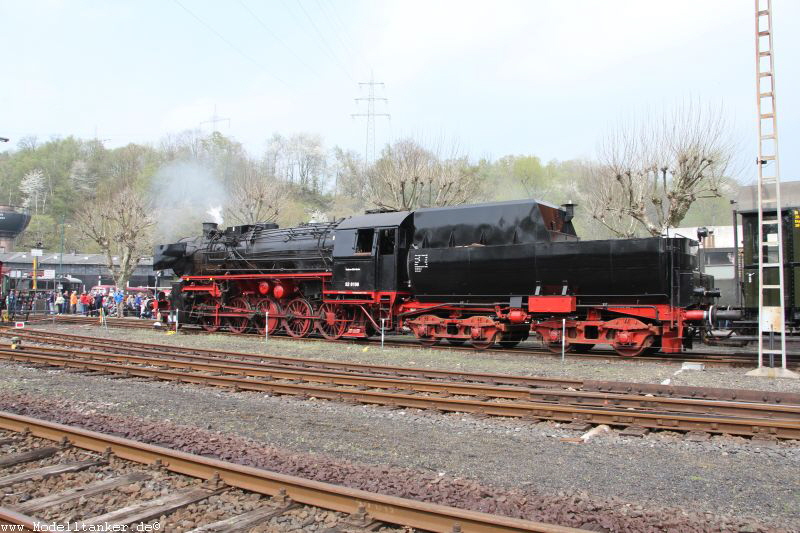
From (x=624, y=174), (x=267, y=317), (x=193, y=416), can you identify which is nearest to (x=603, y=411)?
(x=193, y=416)

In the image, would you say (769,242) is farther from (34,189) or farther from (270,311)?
(34,189)

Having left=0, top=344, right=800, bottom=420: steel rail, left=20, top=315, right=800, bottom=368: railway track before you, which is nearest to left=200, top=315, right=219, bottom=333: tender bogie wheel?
left=20, top=315, right=800, bottom=368: railway track

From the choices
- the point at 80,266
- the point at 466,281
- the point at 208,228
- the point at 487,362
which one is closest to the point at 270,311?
the point at 208,228

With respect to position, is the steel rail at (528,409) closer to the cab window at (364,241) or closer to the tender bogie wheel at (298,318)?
the cab window at (364,241)

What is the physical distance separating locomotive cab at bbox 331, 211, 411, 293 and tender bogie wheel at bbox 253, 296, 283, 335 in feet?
9.56

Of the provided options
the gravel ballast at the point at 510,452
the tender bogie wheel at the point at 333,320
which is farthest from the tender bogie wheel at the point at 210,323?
the gravel ballast at the point at 510,452

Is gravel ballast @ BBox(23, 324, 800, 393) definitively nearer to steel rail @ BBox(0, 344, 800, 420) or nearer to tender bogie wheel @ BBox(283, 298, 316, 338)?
tender bogie wheel @ BBox(283, 298, 316, 338)

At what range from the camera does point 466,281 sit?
1491cm

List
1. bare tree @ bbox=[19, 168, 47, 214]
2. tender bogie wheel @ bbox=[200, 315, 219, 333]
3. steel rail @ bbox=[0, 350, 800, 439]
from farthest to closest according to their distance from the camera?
1. bare tree @ bbox=[19, 168, 47, 214]
2. tender bogie wheel @ bbox=[200, 315, 219, 333]
3. steel rail @ bbox=[0, 350, 800, 439]

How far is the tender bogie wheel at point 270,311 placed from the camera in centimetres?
1916

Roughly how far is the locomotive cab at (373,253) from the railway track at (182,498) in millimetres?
10749

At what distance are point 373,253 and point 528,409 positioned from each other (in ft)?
29.6

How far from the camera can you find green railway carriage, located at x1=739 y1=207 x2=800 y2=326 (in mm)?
12852

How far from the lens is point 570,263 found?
13469 millimetres
